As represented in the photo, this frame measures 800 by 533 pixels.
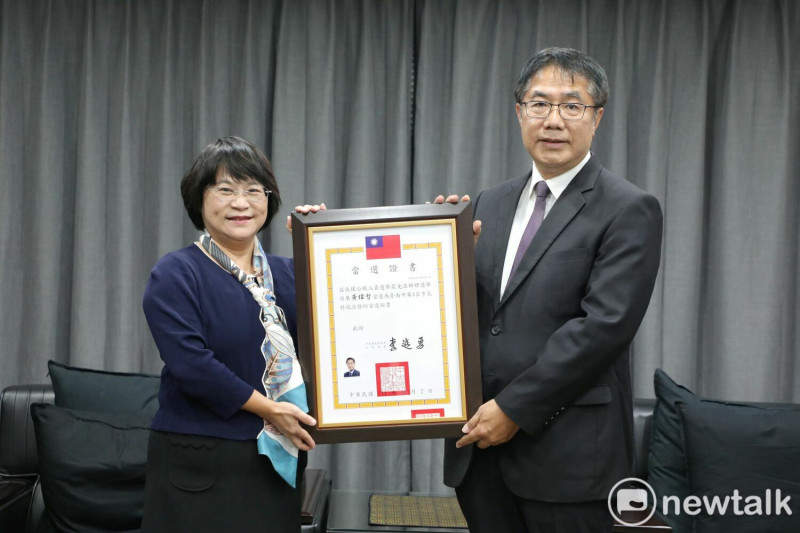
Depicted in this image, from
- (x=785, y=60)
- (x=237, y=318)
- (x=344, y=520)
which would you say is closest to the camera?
(x=237, y=318)

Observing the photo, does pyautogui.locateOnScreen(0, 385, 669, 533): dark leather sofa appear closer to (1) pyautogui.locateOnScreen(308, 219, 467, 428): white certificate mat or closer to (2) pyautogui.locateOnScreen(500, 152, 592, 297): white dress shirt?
(1) pyautogui.locateOnScreen(308, 219, 467, 428): white certificate mat

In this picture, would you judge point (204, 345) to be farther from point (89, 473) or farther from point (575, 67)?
point (89, 473)

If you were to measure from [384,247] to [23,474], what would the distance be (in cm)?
190

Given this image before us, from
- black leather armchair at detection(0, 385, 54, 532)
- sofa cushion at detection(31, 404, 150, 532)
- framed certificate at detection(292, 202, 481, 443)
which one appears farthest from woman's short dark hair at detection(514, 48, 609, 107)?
black leather armchair at detection(0, 385, 54, 532)

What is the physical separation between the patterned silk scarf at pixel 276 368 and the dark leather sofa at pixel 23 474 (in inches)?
37.3

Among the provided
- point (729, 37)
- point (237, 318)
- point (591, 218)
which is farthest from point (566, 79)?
point (729, 37)

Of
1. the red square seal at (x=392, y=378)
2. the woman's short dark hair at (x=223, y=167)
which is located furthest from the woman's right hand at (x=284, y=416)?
the woman's short dark hair at (x=223, y=167)

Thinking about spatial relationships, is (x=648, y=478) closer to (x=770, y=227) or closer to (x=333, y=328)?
(x=770, y=227)

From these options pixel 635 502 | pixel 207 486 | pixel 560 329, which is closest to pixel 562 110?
pixel 560 329

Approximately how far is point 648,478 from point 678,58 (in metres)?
1.71

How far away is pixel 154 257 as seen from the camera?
328 cm

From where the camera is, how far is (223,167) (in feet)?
5.69

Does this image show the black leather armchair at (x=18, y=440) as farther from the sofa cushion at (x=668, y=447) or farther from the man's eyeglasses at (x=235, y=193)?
the sofa cushion at (x=668, y=447)

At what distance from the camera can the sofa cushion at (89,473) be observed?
2506 mm
